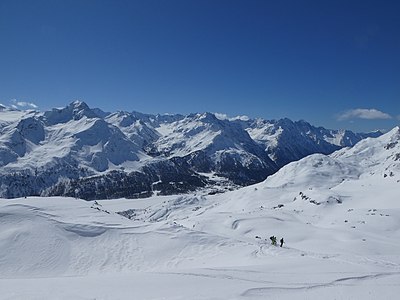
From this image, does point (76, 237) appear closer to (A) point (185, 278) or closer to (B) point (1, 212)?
(B) point (1, 212)

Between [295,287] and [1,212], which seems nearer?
[295,287]

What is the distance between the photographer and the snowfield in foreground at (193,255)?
15.9 metres

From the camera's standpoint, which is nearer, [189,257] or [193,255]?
[189,257]

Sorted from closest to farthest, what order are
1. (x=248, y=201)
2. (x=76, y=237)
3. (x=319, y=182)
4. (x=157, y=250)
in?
(x=157, y=250) → (x=76, y=237) → (x=248, y=201) → (x=319, y=182)

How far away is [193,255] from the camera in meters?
30.8

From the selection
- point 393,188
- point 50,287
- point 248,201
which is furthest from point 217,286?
point 248,201

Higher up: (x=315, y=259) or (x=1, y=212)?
(x=1, y=212)

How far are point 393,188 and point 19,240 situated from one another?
7793cm

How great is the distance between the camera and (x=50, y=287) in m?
16.6

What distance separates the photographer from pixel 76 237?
34.4 metres

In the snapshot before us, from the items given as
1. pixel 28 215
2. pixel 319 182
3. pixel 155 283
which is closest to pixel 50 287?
pixel 155 283

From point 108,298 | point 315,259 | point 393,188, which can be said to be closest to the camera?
point 108,298

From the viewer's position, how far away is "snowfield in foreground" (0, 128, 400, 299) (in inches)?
625

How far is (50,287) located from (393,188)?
8309 centimetres
